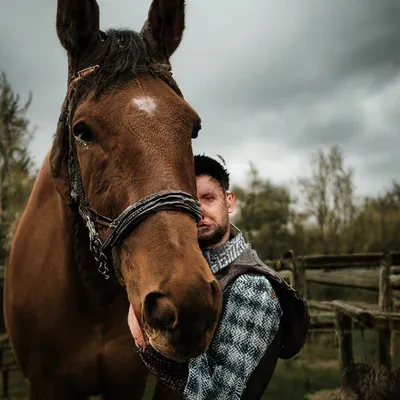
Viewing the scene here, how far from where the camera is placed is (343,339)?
217 inches

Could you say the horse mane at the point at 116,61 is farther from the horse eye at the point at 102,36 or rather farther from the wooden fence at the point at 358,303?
the wooden fence at the point at 358,303

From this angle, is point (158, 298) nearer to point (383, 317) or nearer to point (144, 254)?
point (144, 254)

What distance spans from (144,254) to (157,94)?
2.50ft

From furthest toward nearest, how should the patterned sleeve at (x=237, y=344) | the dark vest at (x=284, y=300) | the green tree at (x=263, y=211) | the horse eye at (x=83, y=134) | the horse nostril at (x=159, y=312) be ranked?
the green tree at (x=263, y=211)
the horse eye at (x=83, y=134)
the dark vest at (x=284, y=300)
the patterned sleeve at (x=237, y=344)
the horse nostril at (x=159, y=312)

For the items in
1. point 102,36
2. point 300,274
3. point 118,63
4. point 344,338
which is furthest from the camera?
point 300,274

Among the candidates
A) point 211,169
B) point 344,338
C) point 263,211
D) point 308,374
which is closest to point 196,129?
point 211,169

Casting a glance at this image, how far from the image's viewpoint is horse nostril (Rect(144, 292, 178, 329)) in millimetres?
1461

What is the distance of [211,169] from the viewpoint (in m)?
2.38

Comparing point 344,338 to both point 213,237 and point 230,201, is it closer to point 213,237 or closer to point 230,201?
point 230,201

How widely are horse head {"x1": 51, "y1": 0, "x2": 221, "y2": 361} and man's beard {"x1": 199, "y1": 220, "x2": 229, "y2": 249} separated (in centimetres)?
32

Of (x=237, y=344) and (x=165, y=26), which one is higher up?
(x=165, y=26)

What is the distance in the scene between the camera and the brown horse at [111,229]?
1561 mm

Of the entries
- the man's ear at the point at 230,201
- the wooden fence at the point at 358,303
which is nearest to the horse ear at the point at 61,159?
the man's ear at the point at 230,201

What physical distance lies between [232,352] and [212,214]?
2.22 feet
